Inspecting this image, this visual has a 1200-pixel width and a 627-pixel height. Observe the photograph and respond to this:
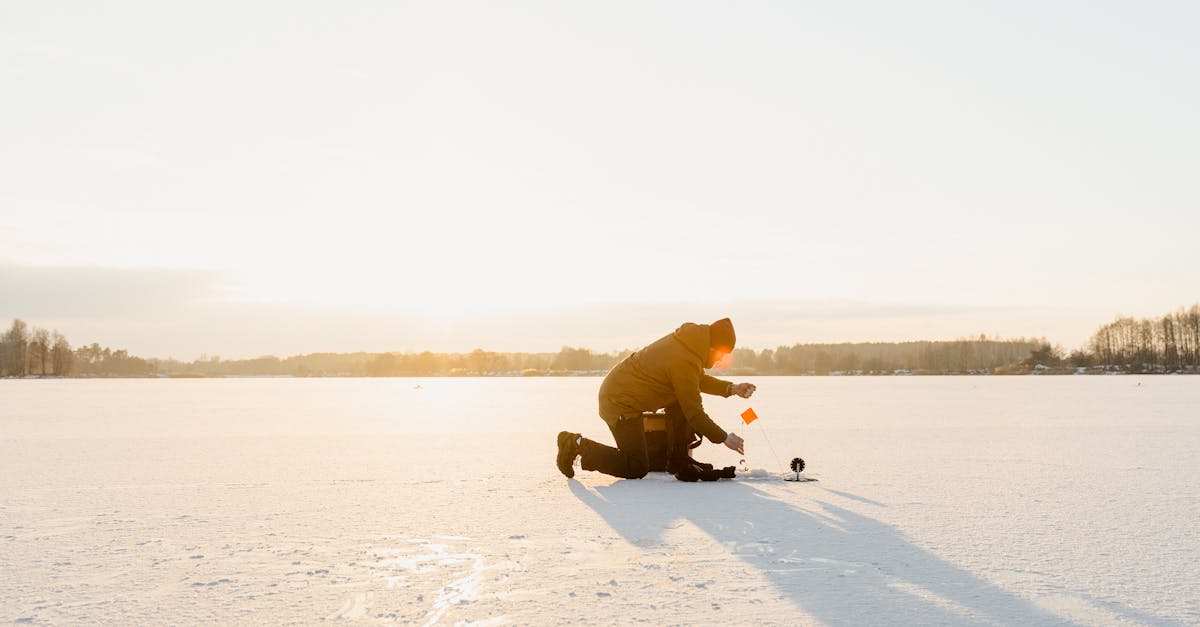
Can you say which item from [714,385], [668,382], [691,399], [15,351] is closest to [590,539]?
[691,399]

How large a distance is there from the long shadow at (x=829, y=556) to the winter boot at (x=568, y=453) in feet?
1.93

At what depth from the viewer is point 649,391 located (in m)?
6.99

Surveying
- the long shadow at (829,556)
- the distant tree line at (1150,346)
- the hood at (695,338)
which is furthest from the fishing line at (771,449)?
the distant tree line at (1150,346)

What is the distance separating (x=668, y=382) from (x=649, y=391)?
0.18 metres

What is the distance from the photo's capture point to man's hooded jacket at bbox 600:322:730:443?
6.62 metres

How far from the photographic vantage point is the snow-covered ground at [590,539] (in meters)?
3.28

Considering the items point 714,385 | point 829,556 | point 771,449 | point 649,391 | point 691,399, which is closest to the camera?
point 829,556

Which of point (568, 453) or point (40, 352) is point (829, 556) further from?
point (40, 352)

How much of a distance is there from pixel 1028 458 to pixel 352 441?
8028 mm

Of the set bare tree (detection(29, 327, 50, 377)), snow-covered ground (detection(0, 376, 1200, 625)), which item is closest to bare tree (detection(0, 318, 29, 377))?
bare tree (detection(29, 327, 50, 377))

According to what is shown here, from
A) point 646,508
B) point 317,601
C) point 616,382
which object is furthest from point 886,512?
point 317,601

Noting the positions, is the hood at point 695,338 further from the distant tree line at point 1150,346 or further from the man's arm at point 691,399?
the distant tree line at point 1150,346

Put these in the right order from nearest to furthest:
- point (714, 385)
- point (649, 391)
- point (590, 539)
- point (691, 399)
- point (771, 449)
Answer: point (590, 539)
point (691, 399)
point (649, 391)
point (714, 385)
point (771, 449)

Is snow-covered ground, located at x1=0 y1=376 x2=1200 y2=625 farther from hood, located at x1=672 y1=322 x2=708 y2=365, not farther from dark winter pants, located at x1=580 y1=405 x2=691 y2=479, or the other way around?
hood, located at x1=672 y1=322 x2=708 y2=365
